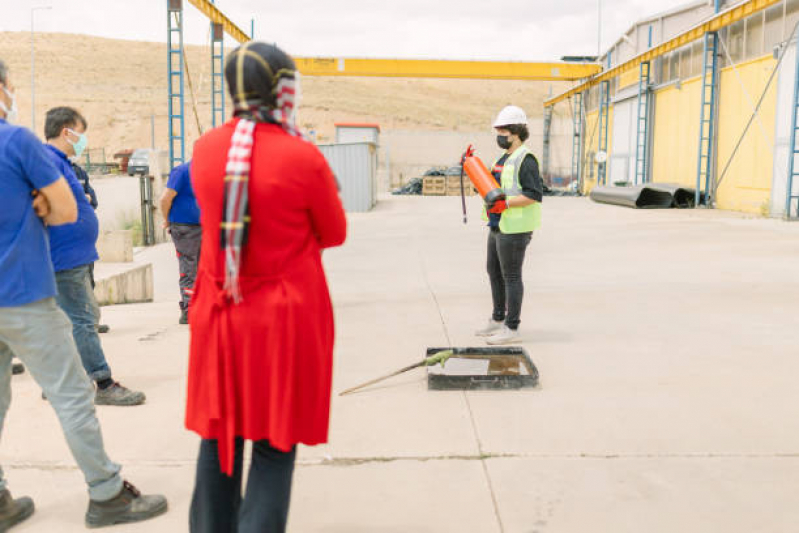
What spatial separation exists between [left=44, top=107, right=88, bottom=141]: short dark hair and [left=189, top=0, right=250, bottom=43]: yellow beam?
16747mm

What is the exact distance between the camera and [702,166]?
2261 centimetres

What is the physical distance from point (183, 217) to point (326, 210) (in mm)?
4723

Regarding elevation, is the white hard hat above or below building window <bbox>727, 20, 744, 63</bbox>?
Result: below

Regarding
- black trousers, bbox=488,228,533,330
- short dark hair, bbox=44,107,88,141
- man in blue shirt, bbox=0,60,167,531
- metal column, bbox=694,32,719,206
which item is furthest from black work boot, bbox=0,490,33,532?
metal column, bbox=694,32,719,206

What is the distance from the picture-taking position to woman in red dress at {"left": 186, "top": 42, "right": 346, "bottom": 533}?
81.7 inches

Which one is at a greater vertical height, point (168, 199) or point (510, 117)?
point (510, 117)

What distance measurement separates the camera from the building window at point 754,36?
739 inches

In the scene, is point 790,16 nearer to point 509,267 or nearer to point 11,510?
point 509,267

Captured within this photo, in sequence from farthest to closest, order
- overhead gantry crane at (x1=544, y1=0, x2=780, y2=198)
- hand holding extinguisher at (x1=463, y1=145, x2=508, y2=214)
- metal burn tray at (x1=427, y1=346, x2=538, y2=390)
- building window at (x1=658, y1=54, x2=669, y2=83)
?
building window at (x1=658, y1=54, x2=669, y2=83) → overhead gantry crane at (x1=544, y1=0, x2=780, y2=198) → hand holding extinguisher at (x1=463, y1=145, x2=508, y2=214) → metal burn tray at (x1=427, y1=346, x2=538, y2=390)

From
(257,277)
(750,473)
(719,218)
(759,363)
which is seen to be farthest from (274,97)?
(719,218)

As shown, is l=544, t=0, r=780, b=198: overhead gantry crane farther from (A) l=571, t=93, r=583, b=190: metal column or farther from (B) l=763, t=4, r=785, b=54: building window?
(A) l=571, t=93, r=583, b=190: metal column

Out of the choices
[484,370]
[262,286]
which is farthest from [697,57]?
[262,286]

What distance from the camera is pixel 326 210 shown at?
216 centimetres

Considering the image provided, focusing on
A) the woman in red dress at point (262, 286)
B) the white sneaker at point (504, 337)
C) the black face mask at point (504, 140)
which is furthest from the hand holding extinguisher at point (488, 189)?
the woman in red dress at point (262, 286)
